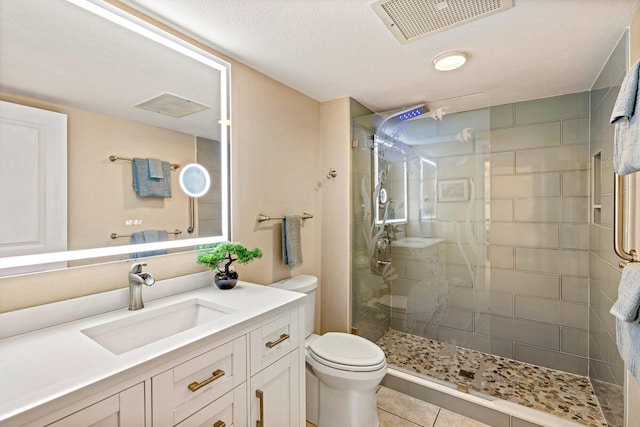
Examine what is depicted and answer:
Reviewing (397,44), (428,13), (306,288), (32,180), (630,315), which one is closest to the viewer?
(630,315)

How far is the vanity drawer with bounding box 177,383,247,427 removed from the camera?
3.21 ft

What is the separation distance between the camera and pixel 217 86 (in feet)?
5.80

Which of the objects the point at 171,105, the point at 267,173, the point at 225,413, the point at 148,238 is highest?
the point at 171,105

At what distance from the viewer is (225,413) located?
107 centimetres

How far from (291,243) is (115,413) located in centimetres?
139

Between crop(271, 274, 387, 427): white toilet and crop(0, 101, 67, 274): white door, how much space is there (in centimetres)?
144

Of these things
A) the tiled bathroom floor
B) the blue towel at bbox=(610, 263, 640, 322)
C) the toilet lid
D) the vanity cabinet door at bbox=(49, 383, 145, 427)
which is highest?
the blue towel at bbox=(610, 263, 640, 322)

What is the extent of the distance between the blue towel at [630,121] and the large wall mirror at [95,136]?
6.02ft

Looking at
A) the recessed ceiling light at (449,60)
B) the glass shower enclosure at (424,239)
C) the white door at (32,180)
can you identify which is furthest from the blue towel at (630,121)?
the white door at (32,180)

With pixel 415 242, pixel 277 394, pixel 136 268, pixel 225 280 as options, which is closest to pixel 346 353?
pixel 277 394

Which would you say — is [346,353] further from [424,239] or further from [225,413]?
[424,239]

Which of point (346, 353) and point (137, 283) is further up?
point (137, 283)

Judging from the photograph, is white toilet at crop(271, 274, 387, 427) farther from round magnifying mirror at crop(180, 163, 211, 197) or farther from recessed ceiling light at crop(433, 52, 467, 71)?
recessed ceiling light at crop(433, 52, 467, 71)

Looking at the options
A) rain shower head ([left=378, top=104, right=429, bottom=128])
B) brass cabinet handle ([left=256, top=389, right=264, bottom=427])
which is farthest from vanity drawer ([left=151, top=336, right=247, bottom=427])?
rain shower head ([left=378, top=104, right=429, bottom=128])
